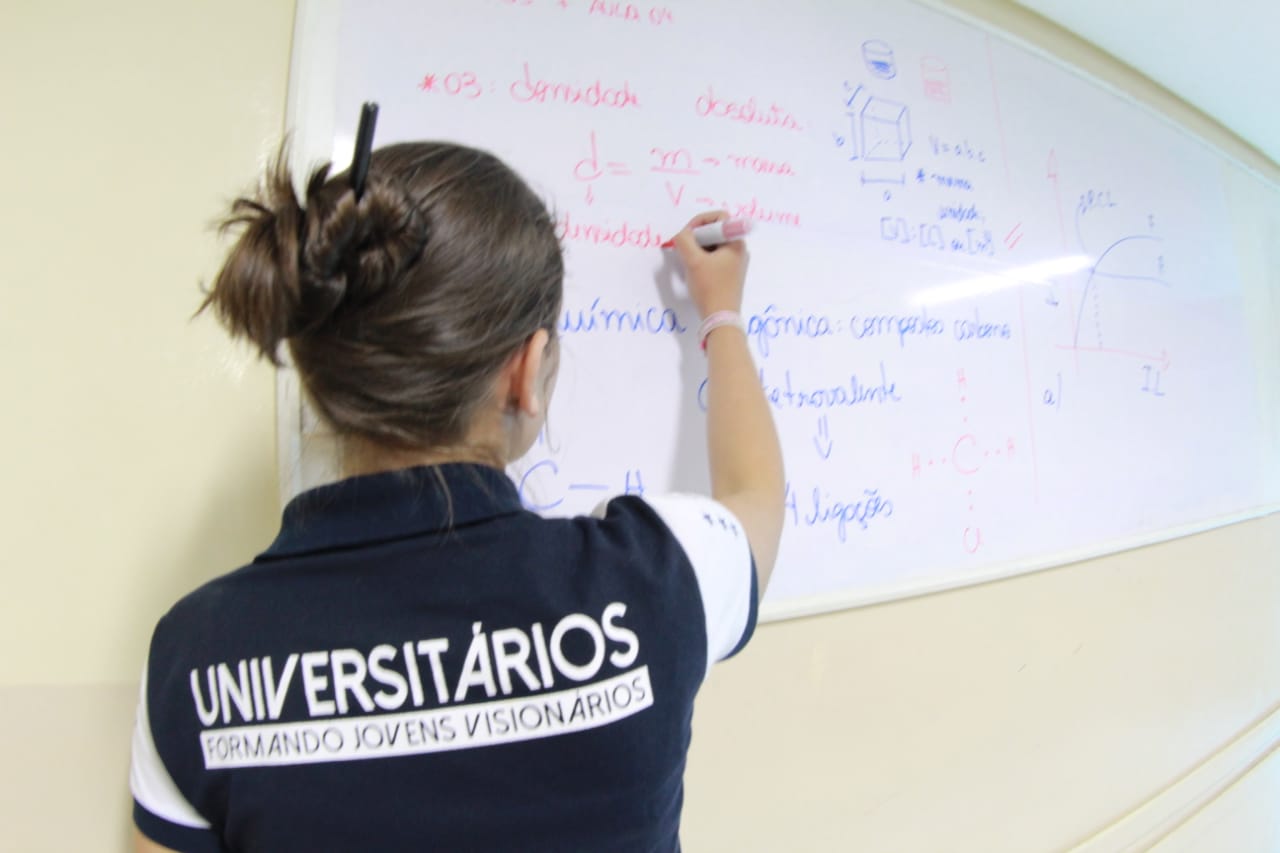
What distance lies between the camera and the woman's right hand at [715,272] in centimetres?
60

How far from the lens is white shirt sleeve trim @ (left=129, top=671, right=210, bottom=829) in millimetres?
357

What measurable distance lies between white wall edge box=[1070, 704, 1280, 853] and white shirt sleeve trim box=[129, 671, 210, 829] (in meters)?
1.24

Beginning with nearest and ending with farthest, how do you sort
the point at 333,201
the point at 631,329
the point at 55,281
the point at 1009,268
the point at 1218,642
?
the point at 333,201
the point at 55,281
the point at 631,329
the point at 1009,268
the point at 1218,642

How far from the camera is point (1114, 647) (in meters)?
1.02

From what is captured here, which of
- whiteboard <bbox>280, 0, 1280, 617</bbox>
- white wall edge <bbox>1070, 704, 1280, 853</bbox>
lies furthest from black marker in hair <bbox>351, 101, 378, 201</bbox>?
white wall edge <bbox>1070, 704, 1280, 853</bbox>

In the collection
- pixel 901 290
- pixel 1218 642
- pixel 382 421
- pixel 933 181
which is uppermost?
pixel 933 181

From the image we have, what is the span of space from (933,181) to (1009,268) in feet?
0.64

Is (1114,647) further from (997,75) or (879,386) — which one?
(997,75)

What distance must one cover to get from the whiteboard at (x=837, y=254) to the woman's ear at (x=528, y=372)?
0.60 ft

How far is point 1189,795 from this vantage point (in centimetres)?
112

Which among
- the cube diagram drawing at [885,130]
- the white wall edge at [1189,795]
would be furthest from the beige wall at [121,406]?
the white wall edge at [1189,795]

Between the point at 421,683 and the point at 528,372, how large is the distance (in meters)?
0.19

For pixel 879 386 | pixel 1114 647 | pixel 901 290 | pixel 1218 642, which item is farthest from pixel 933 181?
pixel 1218 642

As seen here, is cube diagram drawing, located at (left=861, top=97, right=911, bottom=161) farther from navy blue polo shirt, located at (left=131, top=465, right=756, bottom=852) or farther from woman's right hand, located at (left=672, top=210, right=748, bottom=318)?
navy blue polo shirt, located at (left=131, top=465, right=756, bottom=852)
